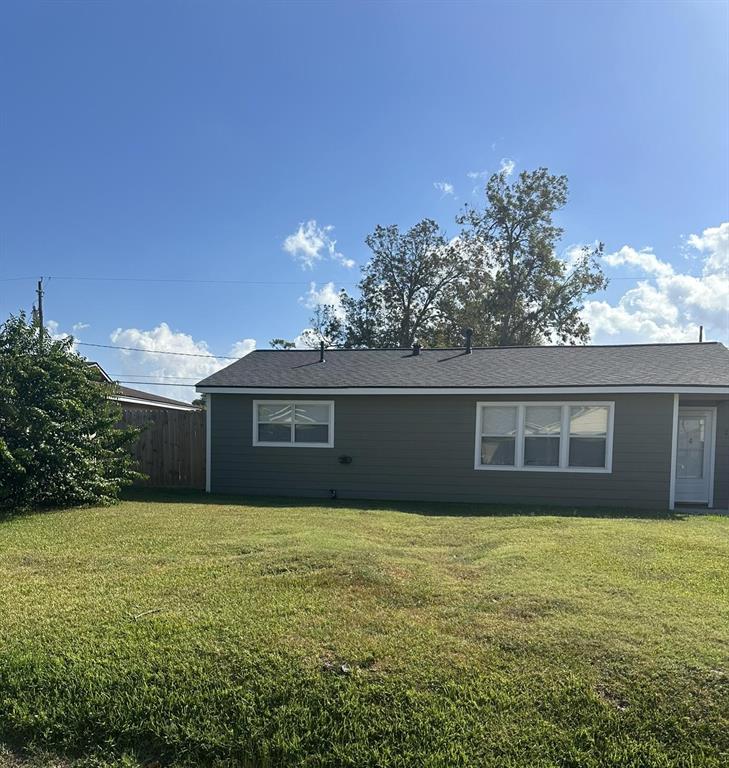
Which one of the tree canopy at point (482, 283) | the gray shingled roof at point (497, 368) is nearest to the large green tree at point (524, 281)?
the tree canopy at point (482, 283)

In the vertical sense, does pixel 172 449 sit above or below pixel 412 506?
above

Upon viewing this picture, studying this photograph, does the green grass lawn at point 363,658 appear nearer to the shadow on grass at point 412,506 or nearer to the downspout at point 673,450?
the shadow on grass at point 412,506

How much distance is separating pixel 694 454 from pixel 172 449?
38.6ft

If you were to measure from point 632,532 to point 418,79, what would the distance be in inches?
454

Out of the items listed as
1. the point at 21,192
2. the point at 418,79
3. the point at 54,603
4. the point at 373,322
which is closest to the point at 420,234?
the point at 373,322

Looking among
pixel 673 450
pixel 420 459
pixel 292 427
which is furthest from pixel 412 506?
pixel 673 450

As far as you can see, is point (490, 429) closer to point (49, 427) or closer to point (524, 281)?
point (49, 427)

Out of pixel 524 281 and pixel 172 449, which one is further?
pixel 524 281

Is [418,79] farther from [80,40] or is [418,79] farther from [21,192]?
[21,192]

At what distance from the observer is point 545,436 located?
→ 1020 cm

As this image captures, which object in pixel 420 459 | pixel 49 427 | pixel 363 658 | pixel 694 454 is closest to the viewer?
pixel 363 658

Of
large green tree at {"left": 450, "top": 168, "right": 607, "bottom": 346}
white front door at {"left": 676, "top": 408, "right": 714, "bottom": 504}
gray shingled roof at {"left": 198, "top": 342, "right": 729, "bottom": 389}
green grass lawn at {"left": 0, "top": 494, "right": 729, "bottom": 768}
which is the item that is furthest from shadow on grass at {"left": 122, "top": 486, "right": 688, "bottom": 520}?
large green tree at {"left": 450, "top": 168, "right": 607, "bottom": 346}

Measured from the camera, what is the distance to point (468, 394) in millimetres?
10289

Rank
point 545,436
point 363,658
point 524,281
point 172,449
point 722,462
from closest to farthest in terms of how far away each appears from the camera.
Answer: point 363,658
point 722,462
point 545,436
point 172,449
point 524,281
